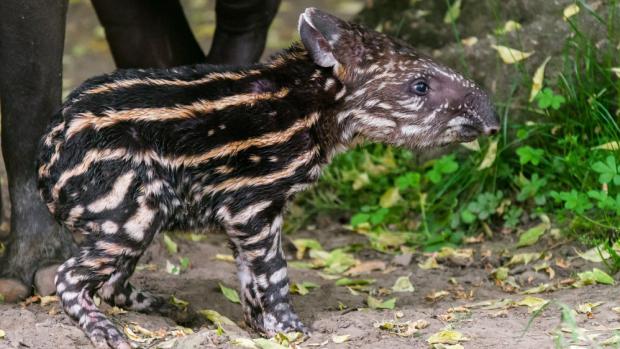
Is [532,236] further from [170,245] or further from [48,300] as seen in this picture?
[48,300]

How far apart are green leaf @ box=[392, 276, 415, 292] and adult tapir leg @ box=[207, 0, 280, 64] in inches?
79.2

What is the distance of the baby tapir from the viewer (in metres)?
6.16

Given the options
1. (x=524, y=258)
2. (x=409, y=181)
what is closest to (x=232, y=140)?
(x=524, y=258)

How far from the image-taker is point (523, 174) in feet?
28.8

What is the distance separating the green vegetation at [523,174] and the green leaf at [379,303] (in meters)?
1.09

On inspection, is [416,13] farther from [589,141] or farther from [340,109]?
[340,109]

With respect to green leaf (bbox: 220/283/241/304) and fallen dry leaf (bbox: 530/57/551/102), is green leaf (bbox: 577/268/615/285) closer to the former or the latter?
fallen dry leaf (bbox: 530/57/551/102)

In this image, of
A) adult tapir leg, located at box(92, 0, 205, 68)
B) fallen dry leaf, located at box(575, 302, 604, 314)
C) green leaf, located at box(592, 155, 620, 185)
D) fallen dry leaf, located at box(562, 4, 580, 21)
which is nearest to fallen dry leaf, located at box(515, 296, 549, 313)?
fallen dry leaf, located at box(575, 302, 604, 314)

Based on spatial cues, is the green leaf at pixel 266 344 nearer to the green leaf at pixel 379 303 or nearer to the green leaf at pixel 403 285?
the green leaf at pixel 379 303

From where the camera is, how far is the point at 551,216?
330 inches

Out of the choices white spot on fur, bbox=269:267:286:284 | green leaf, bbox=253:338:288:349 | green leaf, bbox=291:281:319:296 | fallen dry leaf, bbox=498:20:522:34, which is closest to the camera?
green leaf, bbox=253:338:288:349

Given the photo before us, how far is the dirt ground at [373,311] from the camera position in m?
6.14

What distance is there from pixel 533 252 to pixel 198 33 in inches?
270

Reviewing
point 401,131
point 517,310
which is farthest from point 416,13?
point 517,310
